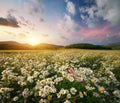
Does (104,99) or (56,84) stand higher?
(56,84)

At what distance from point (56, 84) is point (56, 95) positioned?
0.39m

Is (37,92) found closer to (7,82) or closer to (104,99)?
(7,82)

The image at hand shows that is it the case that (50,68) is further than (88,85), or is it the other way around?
(50,68)

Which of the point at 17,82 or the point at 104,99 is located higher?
the point at 17,82

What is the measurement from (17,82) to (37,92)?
98 centimetres

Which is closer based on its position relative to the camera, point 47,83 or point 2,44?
point 47,83

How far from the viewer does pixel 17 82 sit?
19.6 feet

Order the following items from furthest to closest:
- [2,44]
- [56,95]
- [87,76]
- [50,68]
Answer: [2,44] → [50,68] → [87,76] → [56,95]

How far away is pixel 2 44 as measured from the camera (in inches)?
1893

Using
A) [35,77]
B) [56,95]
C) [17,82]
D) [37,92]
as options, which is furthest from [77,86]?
[17,82]

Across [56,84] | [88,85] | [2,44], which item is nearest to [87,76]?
[88,85]

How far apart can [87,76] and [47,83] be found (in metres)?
1.36

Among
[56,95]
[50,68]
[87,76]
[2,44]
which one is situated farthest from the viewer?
[2,44]

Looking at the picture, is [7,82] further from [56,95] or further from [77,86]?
[77,86]
